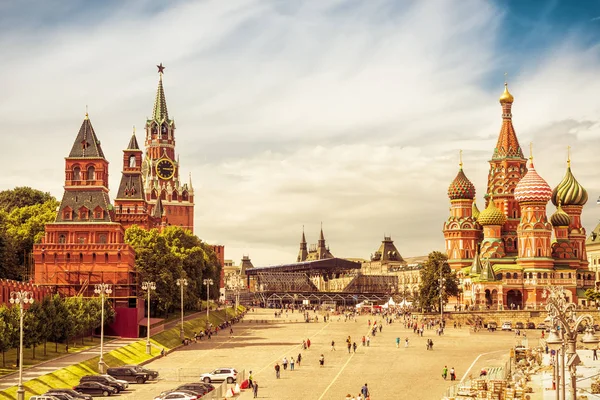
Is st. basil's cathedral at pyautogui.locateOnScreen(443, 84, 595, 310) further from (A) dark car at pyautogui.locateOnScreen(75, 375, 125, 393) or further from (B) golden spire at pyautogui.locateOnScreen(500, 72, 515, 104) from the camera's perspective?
(A) dark car at pyautogui.locateOnScreen(75, 375, 125, 393)

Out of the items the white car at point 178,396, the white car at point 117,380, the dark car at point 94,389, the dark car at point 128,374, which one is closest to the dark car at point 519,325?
the dark car at point 128,374

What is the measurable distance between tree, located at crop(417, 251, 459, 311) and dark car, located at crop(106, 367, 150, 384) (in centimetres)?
7580

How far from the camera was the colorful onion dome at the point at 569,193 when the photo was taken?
161 meters

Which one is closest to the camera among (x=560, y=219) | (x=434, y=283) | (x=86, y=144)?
(x=86, y=144)

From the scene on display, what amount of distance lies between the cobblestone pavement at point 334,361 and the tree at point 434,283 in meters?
17.2

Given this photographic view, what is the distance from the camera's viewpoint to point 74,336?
78.0 meters

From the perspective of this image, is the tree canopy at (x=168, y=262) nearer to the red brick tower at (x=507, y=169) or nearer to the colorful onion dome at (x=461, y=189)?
the colorful onion dome at (x=461, y=189)

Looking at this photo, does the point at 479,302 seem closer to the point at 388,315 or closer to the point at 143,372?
the point at 388,315

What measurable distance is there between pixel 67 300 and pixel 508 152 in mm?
107504

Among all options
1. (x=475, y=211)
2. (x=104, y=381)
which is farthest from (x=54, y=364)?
(x=475, y=211)

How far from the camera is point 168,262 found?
104 meters

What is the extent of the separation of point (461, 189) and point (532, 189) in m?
17.6

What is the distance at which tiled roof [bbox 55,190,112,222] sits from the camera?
323 ft

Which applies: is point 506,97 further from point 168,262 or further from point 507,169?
point 168,262
